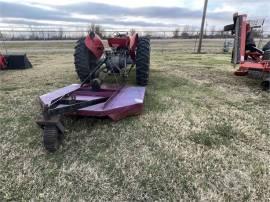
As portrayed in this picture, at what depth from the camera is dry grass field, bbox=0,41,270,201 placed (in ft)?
7.58

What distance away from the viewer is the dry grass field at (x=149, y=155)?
91.0 inches

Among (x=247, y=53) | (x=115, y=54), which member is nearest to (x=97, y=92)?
(x=115, y=54)

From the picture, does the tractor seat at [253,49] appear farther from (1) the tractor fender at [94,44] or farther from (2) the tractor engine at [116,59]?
(1) the tractor fender at [94,44]

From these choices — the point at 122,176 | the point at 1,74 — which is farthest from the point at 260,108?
the point at 1,74

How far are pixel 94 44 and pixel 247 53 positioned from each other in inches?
146

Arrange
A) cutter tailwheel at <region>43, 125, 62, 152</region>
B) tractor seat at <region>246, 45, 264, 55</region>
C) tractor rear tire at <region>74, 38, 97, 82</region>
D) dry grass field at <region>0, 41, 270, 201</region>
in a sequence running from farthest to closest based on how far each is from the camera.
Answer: tractor seat at <region>246, 45, 264, 55</region>
tractor rear tire at <region>74, 38, 97, 82</region>
cutter tailwheel at <region>43, 125, 62, 152</region>
dry grass field at <region>0, 41, 270, 201</region>

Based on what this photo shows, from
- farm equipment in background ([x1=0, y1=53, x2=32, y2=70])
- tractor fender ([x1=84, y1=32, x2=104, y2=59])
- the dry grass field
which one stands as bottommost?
the dry grass field

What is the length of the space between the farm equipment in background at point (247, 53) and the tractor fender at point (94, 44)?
2967mm

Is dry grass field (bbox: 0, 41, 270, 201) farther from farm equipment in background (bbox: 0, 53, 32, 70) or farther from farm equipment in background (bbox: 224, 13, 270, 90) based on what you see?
farm equipment in background (bbox: 0, 53, 32, 70)

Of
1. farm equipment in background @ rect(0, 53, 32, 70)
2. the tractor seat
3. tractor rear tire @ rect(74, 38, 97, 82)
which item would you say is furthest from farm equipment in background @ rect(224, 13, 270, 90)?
farm equipment in background @ rect(0, 53, 32, 70)

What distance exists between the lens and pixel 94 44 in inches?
191

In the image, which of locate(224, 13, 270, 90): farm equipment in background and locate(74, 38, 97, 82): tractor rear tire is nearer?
locate(74, 38, 97, 82): tractor rear tire

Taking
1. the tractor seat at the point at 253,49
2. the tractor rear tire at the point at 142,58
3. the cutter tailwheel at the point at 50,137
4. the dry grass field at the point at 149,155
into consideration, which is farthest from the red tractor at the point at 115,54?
the tractor seat at the point at 253,49

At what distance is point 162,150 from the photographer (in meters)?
2.89
